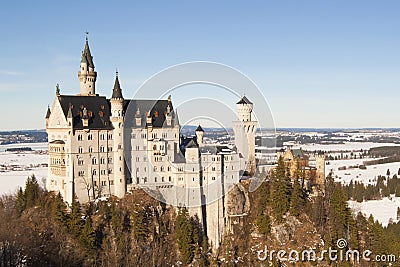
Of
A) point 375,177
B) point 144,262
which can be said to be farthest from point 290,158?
point 375,177

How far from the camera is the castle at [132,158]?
56500 millimetres

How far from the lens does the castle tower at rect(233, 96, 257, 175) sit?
64.2 meters

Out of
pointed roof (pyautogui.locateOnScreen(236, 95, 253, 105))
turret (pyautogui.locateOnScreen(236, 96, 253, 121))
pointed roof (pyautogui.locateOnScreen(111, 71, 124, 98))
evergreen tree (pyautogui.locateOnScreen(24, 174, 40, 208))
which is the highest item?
pointed roof (pyautogui.locateOnScreen(111, 71, 124, 98))

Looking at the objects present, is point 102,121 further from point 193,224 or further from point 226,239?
point 226,239

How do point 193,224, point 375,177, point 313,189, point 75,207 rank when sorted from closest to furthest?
point 75,207
point 193,224
point 313,189
point 375,177

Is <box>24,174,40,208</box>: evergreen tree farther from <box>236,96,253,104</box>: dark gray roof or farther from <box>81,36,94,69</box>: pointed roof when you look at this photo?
<box>236,96,253,104</box>: dark gray roof

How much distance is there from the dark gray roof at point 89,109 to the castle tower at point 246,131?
16343 mm

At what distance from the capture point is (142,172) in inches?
2350

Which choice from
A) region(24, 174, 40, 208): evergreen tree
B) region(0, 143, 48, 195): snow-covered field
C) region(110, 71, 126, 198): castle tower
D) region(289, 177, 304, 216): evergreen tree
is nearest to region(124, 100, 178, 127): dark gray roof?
region(110, 71, 126, 198): castle tower

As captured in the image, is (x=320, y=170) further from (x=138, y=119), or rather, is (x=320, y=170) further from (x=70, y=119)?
(x=70, y=119)

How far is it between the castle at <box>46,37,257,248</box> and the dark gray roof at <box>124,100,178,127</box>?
0.12 m

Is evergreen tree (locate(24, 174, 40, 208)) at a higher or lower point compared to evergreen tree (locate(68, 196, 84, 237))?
higher

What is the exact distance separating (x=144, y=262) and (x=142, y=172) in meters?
11.4

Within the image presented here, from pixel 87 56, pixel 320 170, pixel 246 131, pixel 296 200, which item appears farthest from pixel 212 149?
pixel 87 56
